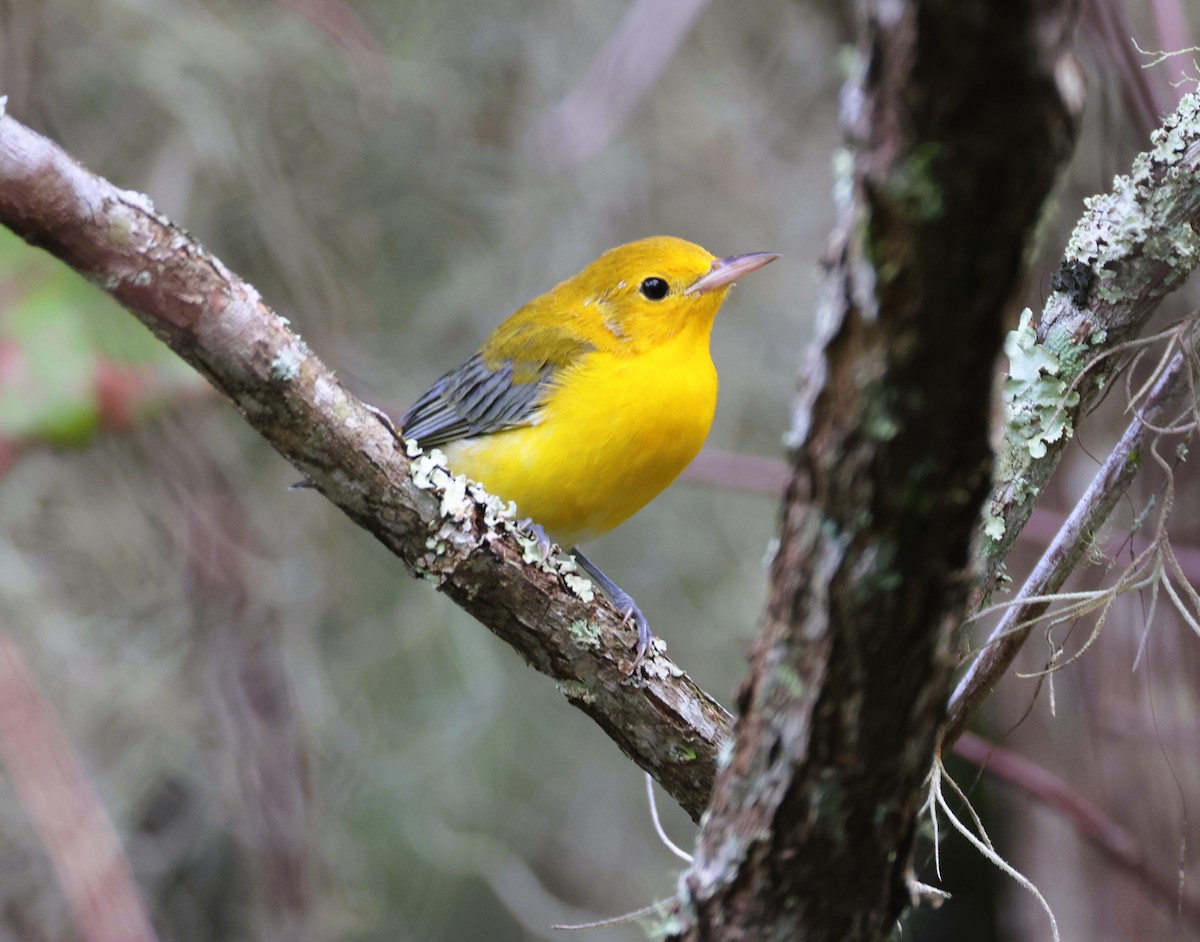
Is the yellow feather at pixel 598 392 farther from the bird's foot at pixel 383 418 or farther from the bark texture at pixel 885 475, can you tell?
the bark texture at pixel 885 475

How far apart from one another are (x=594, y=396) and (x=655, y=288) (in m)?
0.47

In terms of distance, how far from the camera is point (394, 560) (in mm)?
4793

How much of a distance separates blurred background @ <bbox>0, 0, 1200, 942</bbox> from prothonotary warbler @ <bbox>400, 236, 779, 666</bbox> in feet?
1.80

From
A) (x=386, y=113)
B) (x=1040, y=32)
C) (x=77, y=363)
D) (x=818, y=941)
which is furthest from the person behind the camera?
(x=386, y=113)

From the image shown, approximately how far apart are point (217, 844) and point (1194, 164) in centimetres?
410

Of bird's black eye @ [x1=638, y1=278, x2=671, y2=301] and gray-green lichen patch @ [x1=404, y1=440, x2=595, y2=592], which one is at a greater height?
bird's black eye @ [x1=638, y1=278, x2=671, y2=301]

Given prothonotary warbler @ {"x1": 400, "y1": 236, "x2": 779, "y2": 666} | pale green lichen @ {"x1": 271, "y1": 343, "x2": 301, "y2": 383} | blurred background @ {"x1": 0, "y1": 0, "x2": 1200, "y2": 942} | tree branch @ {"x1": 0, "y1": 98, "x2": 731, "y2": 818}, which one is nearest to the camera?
tree branch @ {"x1": 0, "y1": 98, "x2": 731, "y2": 818}

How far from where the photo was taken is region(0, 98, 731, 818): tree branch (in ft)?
5.22

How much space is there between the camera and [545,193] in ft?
15.7

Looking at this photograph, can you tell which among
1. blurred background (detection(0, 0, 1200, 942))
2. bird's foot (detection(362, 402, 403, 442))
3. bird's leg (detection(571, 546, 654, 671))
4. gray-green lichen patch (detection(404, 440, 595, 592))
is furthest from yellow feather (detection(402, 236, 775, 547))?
bird's foot (detection(362, 402, 403, 442))

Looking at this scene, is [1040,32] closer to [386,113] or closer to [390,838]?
[386,113]

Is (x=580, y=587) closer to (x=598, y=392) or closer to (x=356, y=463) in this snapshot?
(x=356, y=463)

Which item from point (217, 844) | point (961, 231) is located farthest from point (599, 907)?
point (961, 231)

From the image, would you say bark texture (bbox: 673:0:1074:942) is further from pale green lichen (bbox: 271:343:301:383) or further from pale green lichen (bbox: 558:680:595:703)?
pale green lichen (bbox: 271:343:301:383)
